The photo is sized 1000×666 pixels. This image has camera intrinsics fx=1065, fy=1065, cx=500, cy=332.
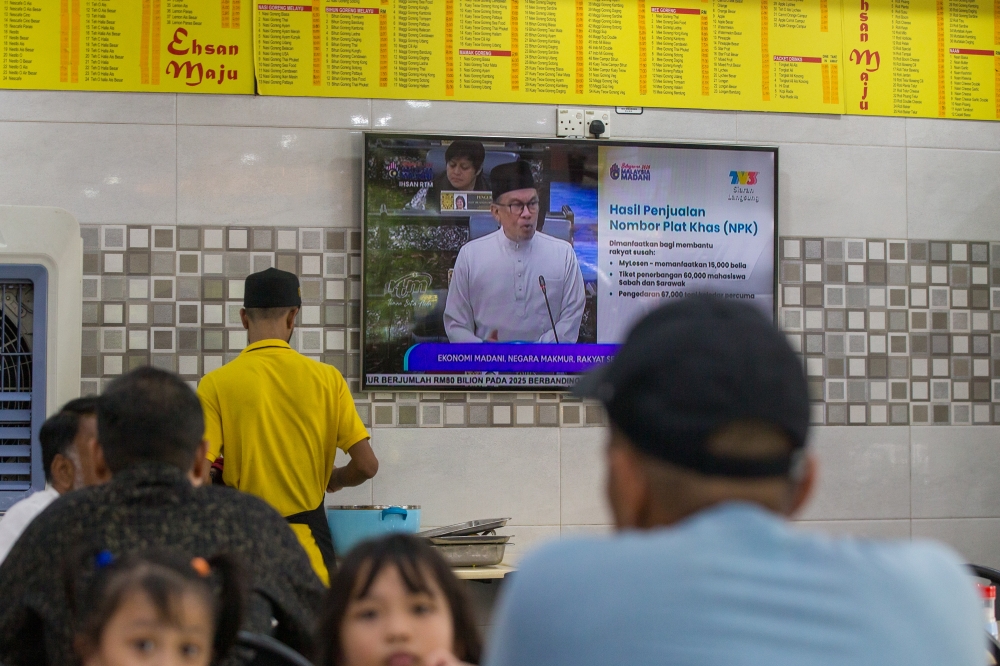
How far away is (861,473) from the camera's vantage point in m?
3.81

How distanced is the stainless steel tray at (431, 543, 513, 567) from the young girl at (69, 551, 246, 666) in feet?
5.30

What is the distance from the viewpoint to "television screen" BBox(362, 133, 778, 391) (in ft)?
11.6

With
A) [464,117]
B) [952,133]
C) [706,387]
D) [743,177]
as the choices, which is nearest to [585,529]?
[743,177]

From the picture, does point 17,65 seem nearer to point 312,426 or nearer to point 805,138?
point 312,426

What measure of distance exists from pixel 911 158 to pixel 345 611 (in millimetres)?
2985

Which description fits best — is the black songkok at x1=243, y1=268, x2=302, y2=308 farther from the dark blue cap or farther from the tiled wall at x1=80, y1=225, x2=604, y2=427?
the dark blue cap

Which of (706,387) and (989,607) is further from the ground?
(706,387)

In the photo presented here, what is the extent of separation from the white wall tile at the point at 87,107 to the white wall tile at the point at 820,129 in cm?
199

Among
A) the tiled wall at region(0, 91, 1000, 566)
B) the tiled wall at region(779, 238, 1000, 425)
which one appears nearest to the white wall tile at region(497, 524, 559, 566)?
the tiled wall at region(0, 91, 1000, 566)

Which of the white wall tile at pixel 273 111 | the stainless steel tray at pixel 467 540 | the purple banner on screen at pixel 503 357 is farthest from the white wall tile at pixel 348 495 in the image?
the white wall tile at pixel 273 111

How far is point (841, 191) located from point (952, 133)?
1.63ft

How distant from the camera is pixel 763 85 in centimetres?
379

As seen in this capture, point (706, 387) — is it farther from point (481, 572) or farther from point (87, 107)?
point (87, 107)

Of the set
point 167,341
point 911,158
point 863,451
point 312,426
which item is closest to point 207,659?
point 312,426
